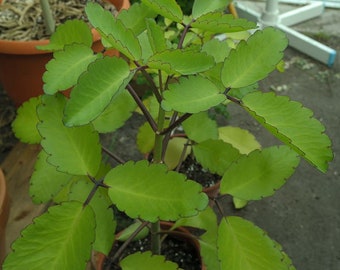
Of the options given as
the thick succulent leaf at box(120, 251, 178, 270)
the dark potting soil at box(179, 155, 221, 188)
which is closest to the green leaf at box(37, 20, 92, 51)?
the thick succulent leaf at box(120, 251, 178, 270)

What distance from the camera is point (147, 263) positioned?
0.81 meters

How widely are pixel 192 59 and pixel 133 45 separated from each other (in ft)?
0.27

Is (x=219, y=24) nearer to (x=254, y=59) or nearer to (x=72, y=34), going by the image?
(x=254, y=59)

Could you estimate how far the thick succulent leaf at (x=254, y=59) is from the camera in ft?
2.36

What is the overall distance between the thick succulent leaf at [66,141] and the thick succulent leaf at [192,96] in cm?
17

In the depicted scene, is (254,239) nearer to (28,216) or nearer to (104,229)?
(104,229)

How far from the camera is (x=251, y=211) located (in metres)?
1.47

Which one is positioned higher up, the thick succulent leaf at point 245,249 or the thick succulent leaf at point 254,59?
the thick succulent leaf at point 254,59

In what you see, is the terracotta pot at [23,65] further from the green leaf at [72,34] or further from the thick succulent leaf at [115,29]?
the thick succulent leaf at [115,29]

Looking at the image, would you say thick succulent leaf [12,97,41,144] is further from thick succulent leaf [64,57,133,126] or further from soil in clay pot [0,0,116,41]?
soil in clay pot [0,0,116,41]

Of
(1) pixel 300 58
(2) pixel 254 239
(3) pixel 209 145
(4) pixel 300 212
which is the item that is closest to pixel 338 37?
(1) pixel 300 58

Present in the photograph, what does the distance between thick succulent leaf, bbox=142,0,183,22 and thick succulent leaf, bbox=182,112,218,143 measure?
301mm

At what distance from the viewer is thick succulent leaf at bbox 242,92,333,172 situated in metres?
0.65

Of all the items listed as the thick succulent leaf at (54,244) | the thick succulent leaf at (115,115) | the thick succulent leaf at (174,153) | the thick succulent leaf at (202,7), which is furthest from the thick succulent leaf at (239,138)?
the thick succulent leaf at (54,244)
